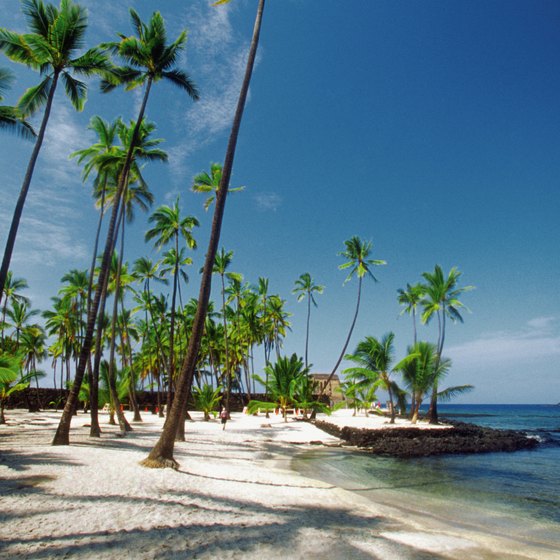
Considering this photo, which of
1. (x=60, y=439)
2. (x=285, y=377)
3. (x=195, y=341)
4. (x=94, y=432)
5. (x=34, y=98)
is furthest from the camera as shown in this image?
(x=285, y=377)

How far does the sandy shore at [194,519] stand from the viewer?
4535 mm

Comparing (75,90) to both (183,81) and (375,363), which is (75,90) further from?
(375,363)

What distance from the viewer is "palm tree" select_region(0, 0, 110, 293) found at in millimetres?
11844

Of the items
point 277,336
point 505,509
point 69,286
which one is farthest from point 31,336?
point 505,509

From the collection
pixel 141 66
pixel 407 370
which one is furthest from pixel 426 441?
pixel 141 66

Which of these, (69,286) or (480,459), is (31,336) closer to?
(69,286)

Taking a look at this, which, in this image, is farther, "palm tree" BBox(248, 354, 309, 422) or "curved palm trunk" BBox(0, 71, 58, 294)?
"palm tree" BBox(248, 354, 309, 422)

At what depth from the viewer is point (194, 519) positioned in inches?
218

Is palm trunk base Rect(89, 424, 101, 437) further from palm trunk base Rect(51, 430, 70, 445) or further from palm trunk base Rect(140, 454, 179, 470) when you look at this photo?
palm trunk base Rect(140, 454, 179, 470)

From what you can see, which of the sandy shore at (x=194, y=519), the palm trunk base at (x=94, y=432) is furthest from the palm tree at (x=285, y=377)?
the sandy shore at (x=194, y=519)

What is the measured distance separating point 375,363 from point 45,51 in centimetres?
2617

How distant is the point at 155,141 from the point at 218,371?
37.7 meters

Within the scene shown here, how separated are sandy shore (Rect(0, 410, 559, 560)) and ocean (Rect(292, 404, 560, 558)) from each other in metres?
1.02

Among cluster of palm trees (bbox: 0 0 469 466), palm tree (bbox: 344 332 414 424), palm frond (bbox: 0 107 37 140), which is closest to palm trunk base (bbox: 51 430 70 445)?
cluster of palm trees (bbox: 0 0 469 466)
